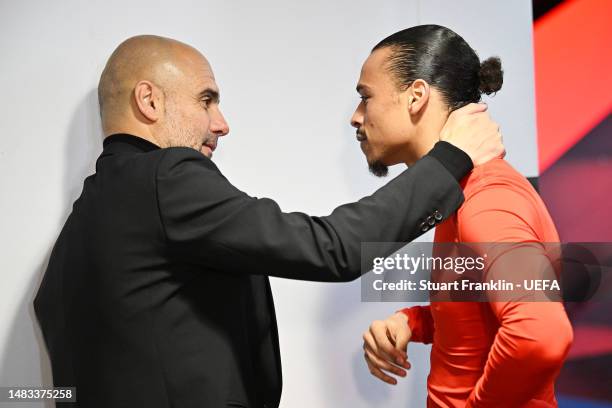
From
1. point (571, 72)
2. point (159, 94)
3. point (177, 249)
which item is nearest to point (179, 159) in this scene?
point (177, 249)

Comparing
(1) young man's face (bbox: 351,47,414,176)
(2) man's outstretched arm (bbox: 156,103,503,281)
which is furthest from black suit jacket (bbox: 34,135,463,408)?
(1) young man's face (bbox: 351,47,414,176)

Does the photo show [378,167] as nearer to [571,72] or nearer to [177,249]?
[177,249]

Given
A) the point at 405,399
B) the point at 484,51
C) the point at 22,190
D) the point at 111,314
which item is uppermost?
the point at 484,51

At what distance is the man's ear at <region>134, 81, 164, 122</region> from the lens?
49.6 inches

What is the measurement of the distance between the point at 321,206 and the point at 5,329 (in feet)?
2.89

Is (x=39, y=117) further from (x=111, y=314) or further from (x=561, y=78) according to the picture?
(x=561, y=78)

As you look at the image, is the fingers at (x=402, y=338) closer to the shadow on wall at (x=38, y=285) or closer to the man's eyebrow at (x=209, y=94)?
the man's eyebrow at (x=209, y=94)

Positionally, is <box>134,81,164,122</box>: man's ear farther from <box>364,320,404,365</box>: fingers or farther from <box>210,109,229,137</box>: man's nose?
<box>364,320,404,365</box>: fingers

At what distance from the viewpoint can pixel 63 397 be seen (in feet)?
4.05

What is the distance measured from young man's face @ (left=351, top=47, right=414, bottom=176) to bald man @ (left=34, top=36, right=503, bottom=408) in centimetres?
16

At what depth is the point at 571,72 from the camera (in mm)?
1863

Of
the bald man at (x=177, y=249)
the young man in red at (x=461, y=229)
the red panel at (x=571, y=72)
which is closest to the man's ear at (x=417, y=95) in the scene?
the young man in red at (x=461, y=229)

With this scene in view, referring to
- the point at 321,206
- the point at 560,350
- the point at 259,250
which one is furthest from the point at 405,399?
the point at 259,250

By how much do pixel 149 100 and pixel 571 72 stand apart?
1268 mm
